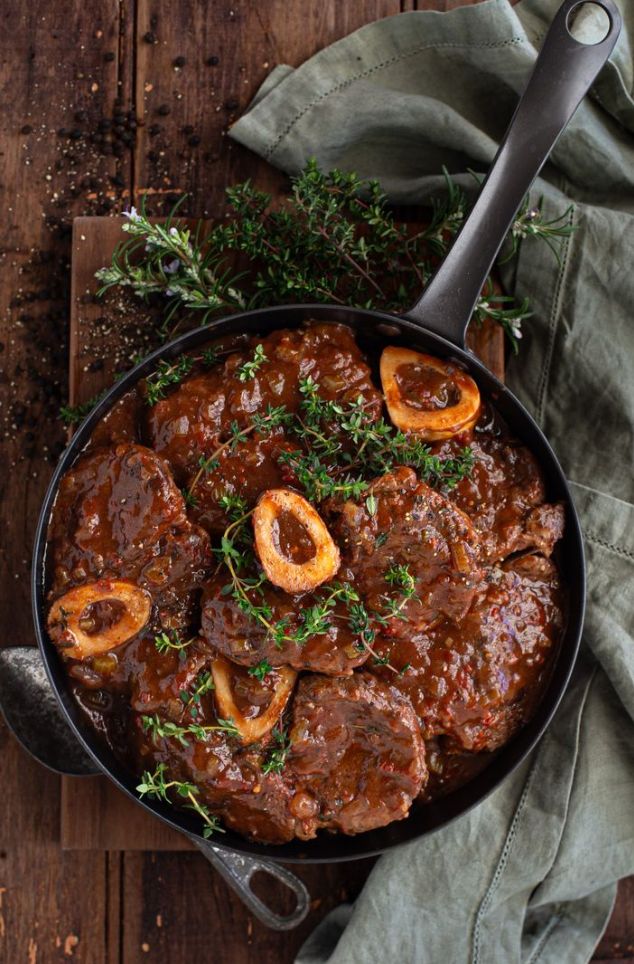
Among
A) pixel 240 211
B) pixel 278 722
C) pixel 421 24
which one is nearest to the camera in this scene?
pixel 278 722

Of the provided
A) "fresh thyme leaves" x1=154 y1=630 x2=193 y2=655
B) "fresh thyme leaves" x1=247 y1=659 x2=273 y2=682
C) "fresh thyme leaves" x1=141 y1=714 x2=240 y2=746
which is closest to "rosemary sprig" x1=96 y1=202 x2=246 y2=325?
"fresh thyme leaves" x1=154 y1=630 x2=193 y2=655

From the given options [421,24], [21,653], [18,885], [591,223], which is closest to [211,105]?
[421,24]

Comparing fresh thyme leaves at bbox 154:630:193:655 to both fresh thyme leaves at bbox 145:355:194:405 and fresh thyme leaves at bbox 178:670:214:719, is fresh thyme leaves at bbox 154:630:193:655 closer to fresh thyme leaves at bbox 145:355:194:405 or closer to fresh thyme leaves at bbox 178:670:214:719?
fresh thyme leaves at bbox 178:670:214:719

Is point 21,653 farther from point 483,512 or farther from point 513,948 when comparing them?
point 513,948

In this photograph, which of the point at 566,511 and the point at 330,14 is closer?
the point at 566,511

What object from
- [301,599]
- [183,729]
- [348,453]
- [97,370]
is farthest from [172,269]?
[183,729]

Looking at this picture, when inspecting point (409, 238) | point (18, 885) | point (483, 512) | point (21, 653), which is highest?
point (409, 238)

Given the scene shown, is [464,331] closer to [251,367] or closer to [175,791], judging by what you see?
[251,367]
